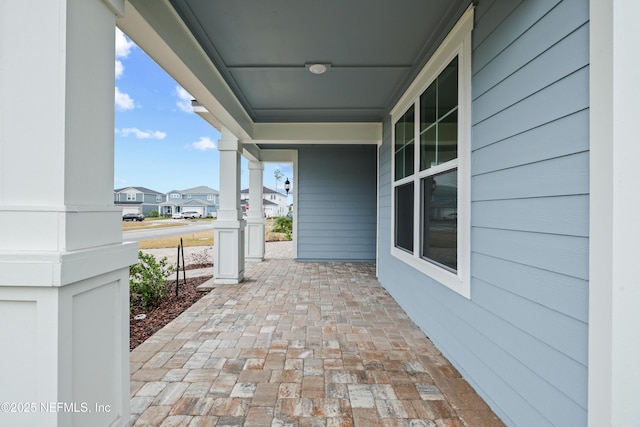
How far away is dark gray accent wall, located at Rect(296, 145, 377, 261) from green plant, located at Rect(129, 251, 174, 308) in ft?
11.8

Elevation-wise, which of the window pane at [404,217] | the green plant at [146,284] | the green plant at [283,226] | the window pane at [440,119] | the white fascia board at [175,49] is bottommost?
the green plant at [146,284]

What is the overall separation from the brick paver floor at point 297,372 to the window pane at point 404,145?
1.74 metres

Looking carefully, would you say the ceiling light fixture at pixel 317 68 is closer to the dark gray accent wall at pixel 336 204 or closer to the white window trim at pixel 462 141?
A: the white window trim at pixel 462 141

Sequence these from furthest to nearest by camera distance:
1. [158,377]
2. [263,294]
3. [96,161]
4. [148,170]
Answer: [148,170] < [263,294] < [158,377] < [96,161]

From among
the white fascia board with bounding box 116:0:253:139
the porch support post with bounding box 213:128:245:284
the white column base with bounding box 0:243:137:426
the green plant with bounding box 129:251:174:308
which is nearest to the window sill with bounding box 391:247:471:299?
the white column base with bounding box 0:243:137:426

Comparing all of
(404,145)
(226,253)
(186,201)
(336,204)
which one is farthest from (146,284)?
(186,201)

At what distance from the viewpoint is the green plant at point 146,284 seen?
3842mm

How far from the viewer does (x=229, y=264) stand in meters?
5.05

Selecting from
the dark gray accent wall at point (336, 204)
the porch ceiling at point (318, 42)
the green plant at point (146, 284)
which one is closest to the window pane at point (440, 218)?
the porch ceiling at point (318, 42)

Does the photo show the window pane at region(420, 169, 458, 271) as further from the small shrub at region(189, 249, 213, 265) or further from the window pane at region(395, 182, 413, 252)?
the small shrub at region(189, 249, 213, 265)

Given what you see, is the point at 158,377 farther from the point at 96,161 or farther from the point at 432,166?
the point at 432,166
